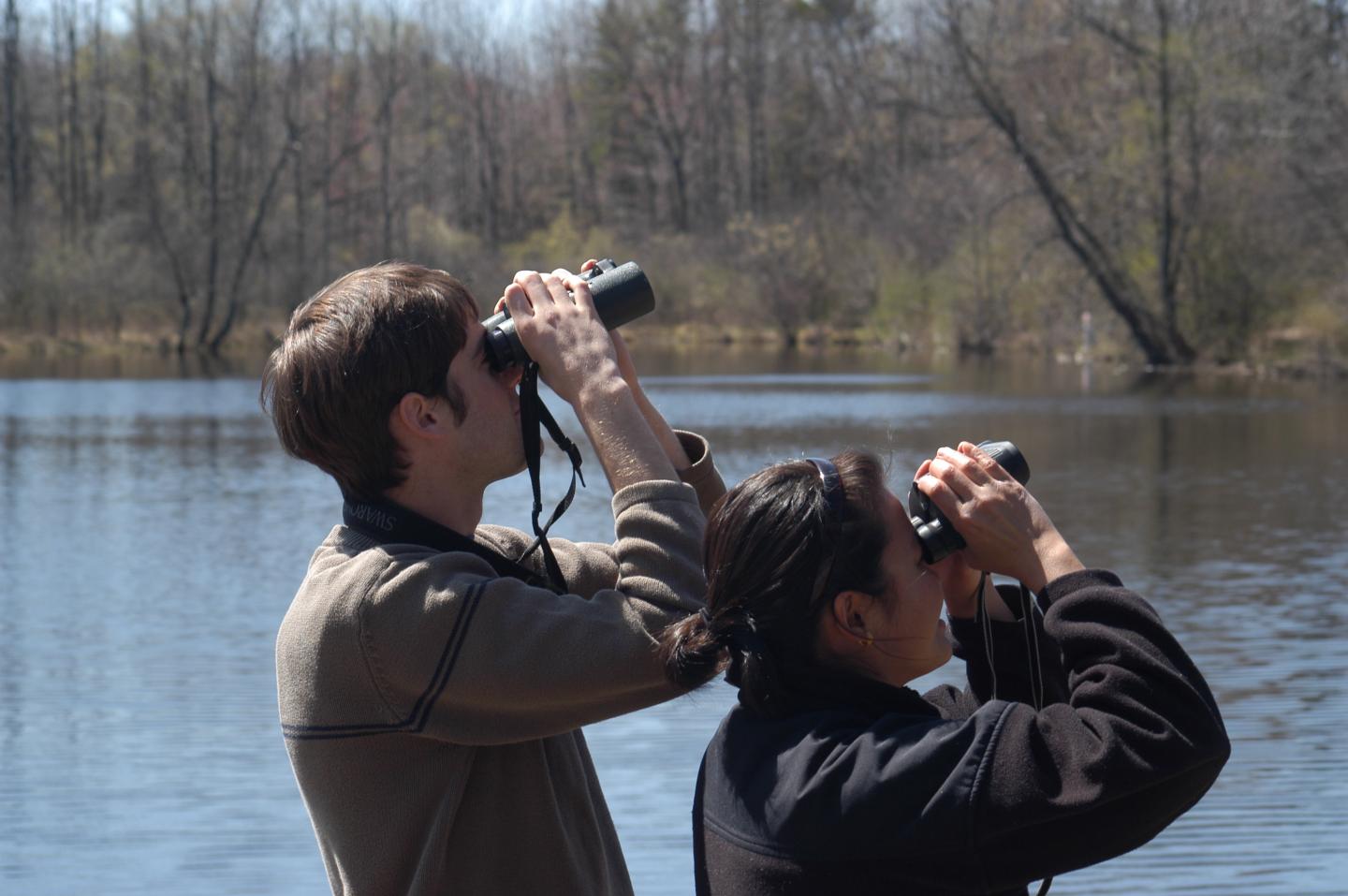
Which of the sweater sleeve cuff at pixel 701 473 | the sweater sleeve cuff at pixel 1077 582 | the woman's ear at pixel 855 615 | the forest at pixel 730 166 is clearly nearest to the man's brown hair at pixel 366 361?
the sweater sleeve cuff at pixel 701 473

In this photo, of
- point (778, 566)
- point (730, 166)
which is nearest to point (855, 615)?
point (778, 566)

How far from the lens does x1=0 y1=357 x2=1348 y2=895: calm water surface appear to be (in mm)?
5352

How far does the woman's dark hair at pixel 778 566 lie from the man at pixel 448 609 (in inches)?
3.9

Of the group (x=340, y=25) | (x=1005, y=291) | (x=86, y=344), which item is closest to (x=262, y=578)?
(x=1005, y=291)

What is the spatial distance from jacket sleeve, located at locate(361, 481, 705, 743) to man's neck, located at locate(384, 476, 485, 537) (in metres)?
0.10

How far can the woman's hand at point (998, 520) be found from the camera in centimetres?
165

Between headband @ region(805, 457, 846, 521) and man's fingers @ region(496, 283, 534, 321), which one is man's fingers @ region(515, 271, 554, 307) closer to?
man's fingers @ region(496, 283, 534, 321)

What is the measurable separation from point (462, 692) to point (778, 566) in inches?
12.6

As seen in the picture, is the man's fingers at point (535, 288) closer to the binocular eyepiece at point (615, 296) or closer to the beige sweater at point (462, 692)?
the binocular eyepiece at point (615, 296)

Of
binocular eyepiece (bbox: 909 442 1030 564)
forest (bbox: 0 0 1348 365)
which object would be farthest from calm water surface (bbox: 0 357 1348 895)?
forest (bbox: 0 0 1348 365)

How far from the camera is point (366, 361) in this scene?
171 cm

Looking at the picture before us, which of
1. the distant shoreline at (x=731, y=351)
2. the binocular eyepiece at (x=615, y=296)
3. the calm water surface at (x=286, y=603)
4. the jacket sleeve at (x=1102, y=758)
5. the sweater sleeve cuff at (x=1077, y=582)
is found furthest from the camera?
the distant shoreline at (x=731, y=351)

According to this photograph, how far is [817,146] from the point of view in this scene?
5831cm

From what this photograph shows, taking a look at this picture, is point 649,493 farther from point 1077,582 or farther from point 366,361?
point 1077,582
